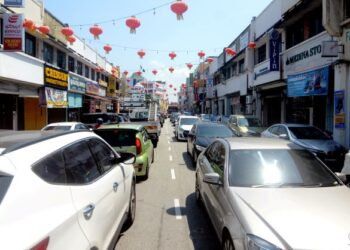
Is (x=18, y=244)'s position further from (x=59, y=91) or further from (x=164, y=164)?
(x=59, y=91)

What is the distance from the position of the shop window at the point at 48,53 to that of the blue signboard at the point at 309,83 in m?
14.7

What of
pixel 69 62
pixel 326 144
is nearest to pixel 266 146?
pixel 326 144

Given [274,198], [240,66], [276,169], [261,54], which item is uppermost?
[240,66]

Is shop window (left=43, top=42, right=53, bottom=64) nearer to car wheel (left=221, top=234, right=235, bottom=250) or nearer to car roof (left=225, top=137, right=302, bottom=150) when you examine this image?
car roof (left=225, top=137, right=302, bottom=150)

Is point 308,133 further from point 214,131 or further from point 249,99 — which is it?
point 249,99

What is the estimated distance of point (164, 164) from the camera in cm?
1343

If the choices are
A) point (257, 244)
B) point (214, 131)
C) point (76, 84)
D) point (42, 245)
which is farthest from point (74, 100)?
point (42, 245)

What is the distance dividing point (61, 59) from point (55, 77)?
3871 millimetres

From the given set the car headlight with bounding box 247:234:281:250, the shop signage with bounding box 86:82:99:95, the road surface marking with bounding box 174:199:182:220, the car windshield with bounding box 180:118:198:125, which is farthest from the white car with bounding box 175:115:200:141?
the car headlight with bounding box 247:234:281:250

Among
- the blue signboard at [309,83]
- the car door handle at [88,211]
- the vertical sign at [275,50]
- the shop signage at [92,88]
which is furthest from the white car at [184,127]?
the car door handle at [88,211]

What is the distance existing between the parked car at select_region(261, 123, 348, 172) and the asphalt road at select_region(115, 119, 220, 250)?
4.06 m

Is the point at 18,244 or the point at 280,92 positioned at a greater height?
the point at 280,92

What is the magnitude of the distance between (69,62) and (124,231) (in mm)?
25200

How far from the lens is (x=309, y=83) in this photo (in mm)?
18359
